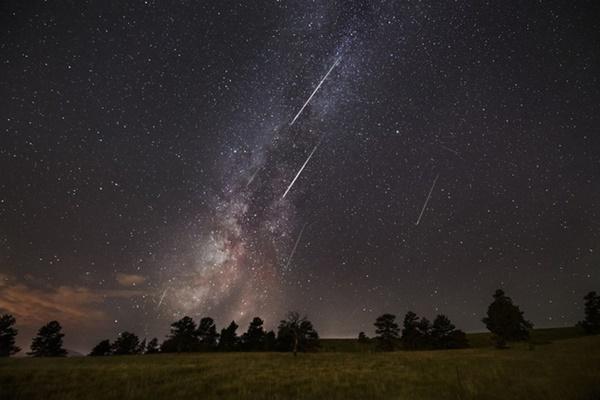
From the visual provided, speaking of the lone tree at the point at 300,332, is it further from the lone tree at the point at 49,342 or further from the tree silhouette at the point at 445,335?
the lone tree at the point at 49,342

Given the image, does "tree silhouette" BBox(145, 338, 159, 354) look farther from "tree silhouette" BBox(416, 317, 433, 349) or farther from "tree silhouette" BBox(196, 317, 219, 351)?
"tree silhouette" BBox(416, 317, 433, 349)

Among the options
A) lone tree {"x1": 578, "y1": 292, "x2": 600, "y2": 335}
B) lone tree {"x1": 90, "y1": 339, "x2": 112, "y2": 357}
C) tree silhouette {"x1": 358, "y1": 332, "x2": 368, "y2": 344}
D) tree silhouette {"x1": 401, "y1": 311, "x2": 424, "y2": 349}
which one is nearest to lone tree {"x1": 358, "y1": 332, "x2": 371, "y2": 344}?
tree silhouette {"x1": 358, "y1": 332, "x2": 368, "y2": 344}

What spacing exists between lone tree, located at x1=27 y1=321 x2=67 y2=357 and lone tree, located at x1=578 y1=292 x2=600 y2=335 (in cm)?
11162

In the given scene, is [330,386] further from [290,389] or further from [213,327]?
[213,327]

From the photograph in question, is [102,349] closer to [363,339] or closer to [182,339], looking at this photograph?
[182,339]

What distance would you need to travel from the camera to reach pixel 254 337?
68.4 metres

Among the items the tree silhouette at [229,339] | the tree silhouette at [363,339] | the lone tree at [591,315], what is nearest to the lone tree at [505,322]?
the lone tree at [591,315]

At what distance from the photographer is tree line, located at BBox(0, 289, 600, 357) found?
57094 millimetres

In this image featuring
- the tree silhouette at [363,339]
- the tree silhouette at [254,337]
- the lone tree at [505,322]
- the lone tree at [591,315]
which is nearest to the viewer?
the lone tree at [505,322]

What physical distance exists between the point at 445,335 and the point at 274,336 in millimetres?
37529

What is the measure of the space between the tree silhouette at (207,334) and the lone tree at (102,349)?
21.2 meters

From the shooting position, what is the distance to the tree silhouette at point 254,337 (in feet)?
220

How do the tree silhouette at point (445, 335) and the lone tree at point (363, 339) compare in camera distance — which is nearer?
the tree silhouette at point (445, 335)

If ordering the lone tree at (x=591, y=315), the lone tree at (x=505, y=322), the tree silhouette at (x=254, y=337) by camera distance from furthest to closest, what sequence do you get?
the tree silhouette at (x=254, y=337)
the lone tree at (x=591, y=315)
the lone tree at (x=505, y=322)
